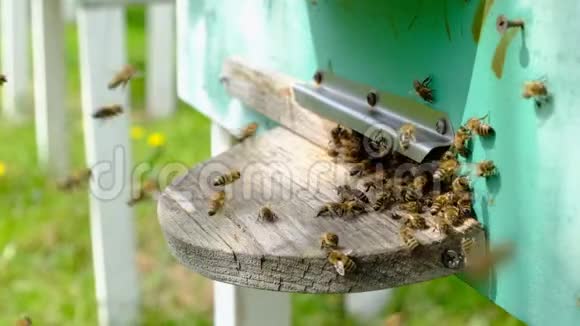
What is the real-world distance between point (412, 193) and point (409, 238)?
0.57ft

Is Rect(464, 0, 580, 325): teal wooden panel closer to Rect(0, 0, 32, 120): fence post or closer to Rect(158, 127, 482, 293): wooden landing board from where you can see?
Rect(158, 127, 482, 293): wooden landing board

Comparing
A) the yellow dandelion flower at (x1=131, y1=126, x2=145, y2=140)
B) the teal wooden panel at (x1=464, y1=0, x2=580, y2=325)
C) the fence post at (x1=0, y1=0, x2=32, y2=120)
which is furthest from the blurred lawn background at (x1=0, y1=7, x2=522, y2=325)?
the teal wooden panel at (x1=464, y1=0, x2=580, y2=325)

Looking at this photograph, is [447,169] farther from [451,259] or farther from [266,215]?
[266,215]

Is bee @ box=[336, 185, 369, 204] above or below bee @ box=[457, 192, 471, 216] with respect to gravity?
below

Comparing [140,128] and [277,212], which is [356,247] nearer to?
[277,212]

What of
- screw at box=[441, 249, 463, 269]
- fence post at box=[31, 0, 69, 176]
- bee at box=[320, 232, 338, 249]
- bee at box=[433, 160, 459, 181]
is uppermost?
bee at box=[433, 160, 459, 181]

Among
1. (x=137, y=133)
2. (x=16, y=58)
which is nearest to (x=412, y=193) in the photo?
(x=137, y=133)

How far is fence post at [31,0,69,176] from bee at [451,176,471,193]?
389 cm

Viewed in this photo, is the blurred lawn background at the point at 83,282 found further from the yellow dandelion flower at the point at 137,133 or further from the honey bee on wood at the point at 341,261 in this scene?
the honey bee on wood at the point at 341,261

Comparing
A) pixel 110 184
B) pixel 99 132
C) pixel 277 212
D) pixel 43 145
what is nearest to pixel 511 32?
pixel 277 212

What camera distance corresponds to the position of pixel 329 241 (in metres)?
1.47

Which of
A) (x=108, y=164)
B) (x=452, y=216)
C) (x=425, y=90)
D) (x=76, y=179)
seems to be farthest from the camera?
(x=108, y=164)

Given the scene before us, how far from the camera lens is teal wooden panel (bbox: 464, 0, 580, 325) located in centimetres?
134

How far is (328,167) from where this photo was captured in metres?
1.88
